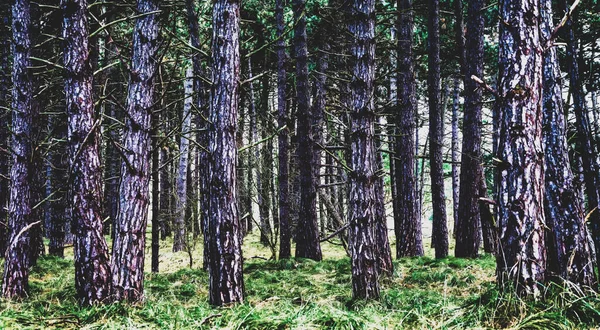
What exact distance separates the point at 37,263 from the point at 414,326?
434 inches

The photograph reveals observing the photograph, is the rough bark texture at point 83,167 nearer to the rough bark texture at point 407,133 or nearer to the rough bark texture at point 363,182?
the rough bark texture at point 363,182

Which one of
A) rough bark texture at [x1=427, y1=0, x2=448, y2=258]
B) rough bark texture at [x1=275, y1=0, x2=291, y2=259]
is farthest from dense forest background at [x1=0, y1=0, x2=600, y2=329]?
rough bark texture at [x1=275, y1=0, x2=291, y2=259]

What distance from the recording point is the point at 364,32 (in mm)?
6270

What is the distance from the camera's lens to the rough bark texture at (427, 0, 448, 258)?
11281 millimetres

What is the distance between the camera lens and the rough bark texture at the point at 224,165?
17.2 ft

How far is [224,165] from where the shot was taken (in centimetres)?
527

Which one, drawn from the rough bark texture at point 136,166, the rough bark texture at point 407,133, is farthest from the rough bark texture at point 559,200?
the rough bark texture at point 407,133

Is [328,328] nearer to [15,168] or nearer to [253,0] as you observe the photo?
[15,168]

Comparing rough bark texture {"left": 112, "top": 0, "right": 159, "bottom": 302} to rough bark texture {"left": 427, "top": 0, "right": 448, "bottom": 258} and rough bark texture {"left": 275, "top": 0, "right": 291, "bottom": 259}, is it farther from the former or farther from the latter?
rough bark texture {"left": 427, "top": 0, "right": 448, "bottom": 258}

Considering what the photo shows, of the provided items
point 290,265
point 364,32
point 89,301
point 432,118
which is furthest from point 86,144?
point 432,118

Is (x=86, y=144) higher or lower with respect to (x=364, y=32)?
lower

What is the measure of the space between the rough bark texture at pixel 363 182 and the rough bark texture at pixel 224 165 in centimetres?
174

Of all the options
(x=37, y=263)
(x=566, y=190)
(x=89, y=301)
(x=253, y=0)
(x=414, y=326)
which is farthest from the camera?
(x=253, y=0)

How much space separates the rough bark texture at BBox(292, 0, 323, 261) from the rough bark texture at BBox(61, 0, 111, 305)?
644 cm
